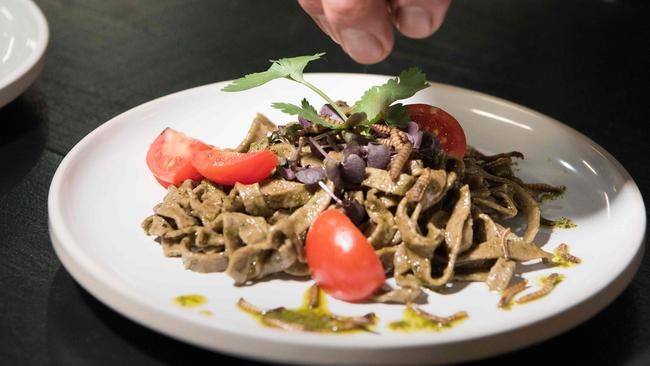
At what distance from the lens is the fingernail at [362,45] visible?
2.79 meters

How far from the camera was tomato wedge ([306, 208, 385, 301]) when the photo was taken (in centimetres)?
278

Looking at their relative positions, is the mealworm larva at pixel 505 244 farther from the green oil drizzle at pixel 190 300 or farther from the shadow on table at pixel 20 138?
the shadow on table at pixel 20 138

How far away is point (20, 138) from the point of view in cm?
401

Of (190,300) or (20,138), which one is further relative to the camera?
(20,138)

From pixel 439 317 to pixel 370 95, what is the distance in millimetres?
993

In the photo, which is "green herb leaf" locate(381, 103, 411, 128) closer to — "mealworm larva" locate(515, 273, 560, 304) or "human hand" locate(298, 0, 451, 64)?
"human hand" locate(298, 0, 451, 64)

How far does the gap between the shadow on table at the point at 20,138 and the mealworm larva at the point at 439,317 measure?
178 cm

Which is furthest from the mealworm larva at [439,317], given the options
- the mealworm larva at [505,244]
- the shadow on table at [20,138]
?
the shadow on table at [20,138]

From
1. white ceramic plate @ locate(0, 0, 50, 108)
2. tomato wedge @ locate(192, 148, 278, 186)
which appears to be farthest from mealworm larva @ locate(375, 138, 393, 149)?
white ceramic plate @ locate(0, 0, 50, 108)

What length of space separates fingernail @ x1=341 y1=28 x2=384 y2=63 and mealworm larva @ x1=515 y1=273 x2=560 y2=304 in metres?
0.90

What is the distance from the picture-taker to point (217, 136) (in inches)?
154

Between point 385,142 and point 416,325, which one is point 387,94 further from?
point 416,325

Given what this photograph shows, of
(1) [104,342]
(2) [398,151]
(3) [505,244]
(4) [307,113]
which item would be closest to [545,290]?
(3) [505,244]

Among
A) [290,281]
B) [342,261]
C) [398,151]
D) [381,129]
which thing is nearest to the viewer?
[342,261]
